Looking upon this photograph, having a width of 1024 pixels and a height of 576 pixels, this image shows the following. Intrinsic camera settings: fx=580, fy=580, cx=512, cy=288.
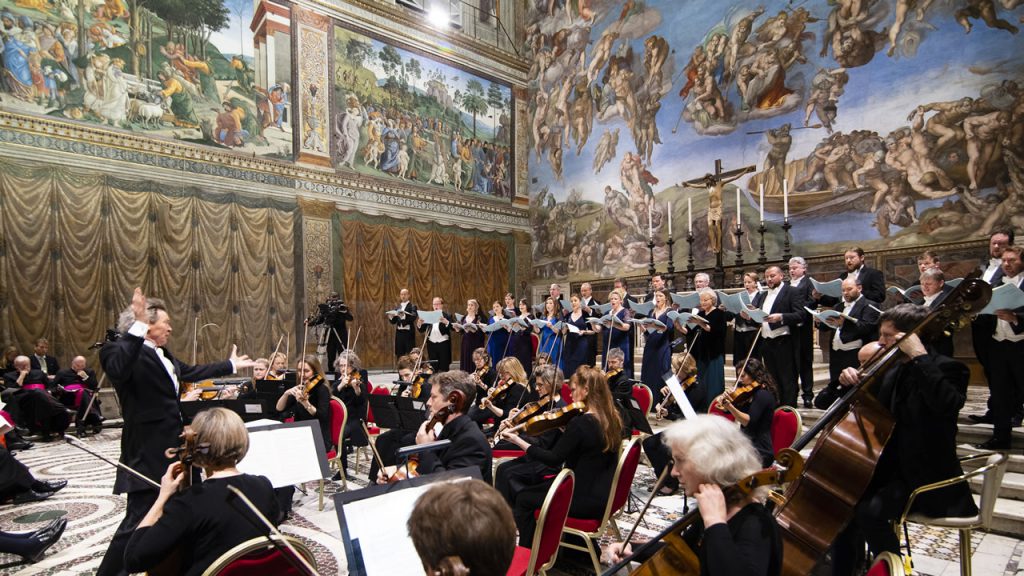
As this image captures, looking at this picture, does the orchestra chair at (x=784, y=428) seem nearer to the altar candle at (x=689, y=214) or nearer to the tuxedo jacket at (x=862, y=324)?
the tuxedo jacket at (x=862, y=324)

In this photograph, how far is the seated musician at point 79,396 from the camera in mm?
8516

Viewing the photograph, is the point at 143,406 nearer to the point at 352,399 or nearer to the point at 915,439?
the point at 352,399

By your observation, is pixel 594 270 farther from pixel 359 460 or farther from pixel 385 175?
pixel 359 460

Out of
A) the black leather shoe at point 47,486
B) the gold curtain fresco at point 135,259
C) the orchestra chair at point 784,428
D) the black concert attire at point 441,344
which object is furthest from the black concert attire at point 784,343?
the gold curtain fresco at point 135,259

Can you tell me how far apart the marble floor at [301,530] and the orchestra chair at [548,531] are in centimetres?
107

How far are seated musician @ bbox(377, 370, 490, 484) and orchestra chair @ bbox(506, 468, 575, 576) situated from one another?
0.57 m

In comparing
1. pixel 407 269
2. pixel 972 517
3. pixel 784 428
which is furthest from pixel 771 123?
pixel 972 517

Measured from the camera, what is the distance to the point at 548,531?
7.98 ft

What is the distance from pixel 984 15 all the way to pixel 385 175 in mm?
11938

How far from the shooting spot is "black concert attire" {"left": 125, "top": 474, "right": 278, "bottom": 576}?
179 cm

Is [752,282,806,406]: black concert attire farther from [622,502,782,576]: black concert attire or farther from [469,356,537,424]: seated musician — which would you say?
[622,502,782,576]: black concert attire

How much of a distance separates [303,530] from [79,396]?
652 centimetres

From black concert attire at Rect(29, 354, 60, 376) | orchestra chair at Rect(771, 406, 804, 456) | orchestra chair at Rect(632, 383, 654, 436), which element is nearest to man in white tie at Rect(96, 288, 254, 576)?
orchestra chair at Rect(632, 383, 654, 436)

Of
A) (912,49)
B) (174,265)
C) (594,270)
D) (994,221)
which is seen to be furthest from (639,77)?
(174,265)
